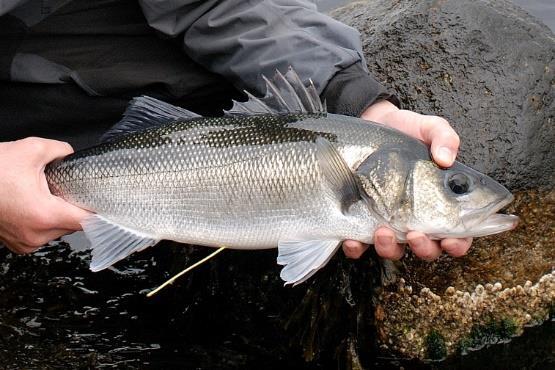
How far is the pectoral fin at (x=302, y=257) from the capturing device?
352 cm

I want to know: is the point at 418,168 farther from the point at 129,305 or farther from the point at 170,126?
the point at 129,305

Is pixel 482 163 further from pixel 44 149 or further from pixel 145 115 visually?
pixel 44 149

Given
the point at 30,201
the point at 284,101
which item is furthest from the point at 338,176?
the point at 30,201

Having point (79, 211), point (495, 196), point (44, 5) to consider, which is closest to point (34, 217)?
point (79, 211)

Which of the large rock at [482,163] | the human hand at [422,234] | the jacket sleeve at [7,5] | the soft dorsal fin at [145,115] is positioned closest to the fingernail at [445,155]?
the human hand at [422,234]

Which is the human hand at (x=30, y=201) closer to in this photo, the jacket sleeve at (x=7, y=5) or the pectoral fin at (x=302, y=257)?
the jacket sleeve at (x=7, y=5)

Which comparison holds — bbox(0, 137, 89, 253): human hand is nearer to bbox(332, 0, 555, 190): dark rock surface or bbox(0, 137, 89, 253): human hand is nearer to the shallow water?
the shallow water

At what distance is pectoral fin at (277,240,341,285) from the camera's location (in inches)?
139

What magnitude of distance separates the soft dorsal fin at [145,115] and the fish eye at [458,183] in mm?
1262

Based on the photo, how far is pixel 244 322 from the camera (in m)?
4.59

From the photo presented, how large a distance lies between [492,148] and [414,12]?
3.49ft

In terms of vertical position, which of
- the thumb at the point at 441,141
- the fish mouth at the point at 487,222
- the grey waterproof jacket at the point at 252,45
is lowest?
the fish mouth at the point at 487,222

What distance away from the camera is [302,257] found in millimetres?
3562

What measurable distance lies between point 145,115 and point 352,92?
100 cm
